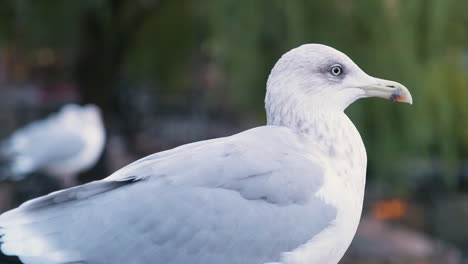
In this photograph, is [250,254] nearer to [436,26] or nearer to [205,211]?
[205,211]

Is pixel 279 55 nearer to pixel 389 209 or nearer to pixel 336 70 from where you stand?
pixel 336 70

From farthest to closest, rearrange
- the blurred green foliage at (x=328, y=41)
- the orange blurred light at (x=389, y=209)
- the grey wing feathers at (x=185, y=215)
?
1. the orange blurred light at (x=389, y=209)
2. the blurred green foliage at (x=328, y=41)
3. the grey wing feathers at (x=185, y=215)

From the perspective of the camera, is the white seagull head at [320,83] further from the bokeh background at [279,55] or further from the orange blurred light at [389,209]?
the orange blurred light at [389,209]

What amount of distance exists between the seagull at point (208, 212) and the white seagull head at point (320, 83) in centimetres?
14

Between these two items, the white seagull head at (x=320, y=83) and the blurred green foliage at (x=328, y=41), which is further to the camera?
the blurred green foliage at (x=328, y=41)

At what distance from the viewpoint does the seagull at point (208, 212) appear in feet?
5.68

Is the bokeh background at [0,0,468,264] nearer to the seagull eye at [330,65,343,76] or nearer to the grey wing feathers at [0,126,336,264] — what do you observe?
the seagull eye at [330,65,343,76]

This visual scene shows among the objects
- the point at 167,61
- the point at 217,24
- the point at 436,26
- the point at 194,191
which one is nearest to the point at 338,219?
the point at 194,191

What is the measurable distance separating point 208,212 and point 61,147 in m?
3.45

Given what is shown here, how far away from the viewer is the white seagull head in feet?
6.37

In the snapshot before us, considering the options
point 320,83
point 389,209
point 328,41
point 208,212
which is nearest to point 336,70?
point 320,83

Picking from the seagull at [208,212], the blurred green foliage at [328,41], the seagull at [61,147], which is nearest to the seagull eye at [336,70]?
the seagull at [208,212]

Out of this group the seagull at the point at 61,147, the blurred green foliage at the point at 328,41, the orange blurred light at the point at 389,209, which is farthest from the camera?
the orange blurred light at the point at 389,209

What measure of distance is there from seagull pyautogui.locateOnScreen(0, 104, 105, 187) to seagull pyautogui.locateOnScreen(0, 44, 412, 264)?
3.03 metres
